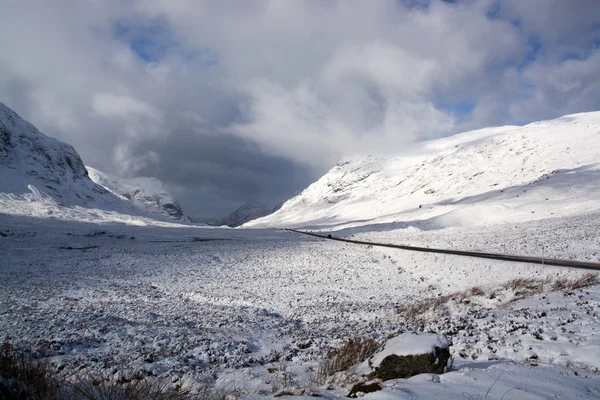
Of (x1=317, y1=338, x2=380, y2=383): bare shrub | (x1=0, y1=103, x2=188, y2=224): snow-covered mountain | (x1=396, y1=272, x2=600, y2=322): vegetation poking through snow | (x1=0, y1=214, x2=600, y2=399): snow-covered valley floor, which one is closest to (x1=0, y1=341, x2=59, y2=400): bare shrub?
(x1=0, y1=214, x2=600, y2=399): snow-covered valley floor

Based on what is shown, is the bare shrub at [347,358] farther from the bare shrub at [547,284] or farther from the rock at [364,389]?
the bare shrub at [547,284]

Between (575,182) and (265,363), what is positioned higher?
(575,182)

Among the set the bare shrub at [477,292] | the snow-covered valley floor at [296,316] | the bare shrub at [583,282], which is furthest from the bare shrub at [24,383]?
the bare shrub at [583,282]

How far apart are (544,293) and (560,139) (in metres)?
95.6

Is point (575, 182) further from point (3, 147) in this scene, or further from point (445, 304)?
point (3, 147)

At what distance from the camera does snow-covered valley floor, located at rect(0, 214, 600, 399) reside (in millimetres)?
5695

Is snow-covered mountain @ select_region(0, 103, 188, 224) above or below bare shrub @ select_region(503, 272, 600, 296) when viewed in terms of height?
above

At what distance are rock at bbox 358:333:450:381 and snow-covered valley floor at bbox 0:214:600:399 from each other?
32cm

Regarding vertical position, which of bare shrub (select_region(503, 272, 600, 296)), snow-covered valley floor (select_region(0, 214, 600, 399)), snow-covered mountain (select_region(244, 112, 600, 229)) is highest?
snow-covered mountain (select_region(244, 112, 600, 229))

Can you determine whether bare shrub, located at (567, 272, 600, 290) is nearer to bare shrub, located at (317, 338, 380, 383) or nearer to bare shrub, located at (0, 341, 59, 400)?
bare shrub, located at (317, 338, 380, 383)

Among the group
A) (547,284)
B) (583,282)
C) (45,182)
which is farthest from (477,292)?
(45,182)

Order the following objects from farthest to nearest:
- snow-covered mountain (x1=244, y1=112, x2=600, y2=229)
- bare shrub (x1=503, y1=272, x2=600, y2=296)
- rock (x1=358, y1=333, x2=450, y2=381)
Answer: snow-covered mountain (x1=244, y1=112, x2=600, y2=229) < bare shrub (x1=503, y1=272, x2=600, y2=296) < rock (x1=358, y1=333, x2=450, y2=381)

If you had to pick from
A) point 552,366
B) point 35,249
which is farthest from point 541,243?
point 35,249

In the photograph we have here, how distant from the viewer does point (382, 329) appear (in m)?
10.0
